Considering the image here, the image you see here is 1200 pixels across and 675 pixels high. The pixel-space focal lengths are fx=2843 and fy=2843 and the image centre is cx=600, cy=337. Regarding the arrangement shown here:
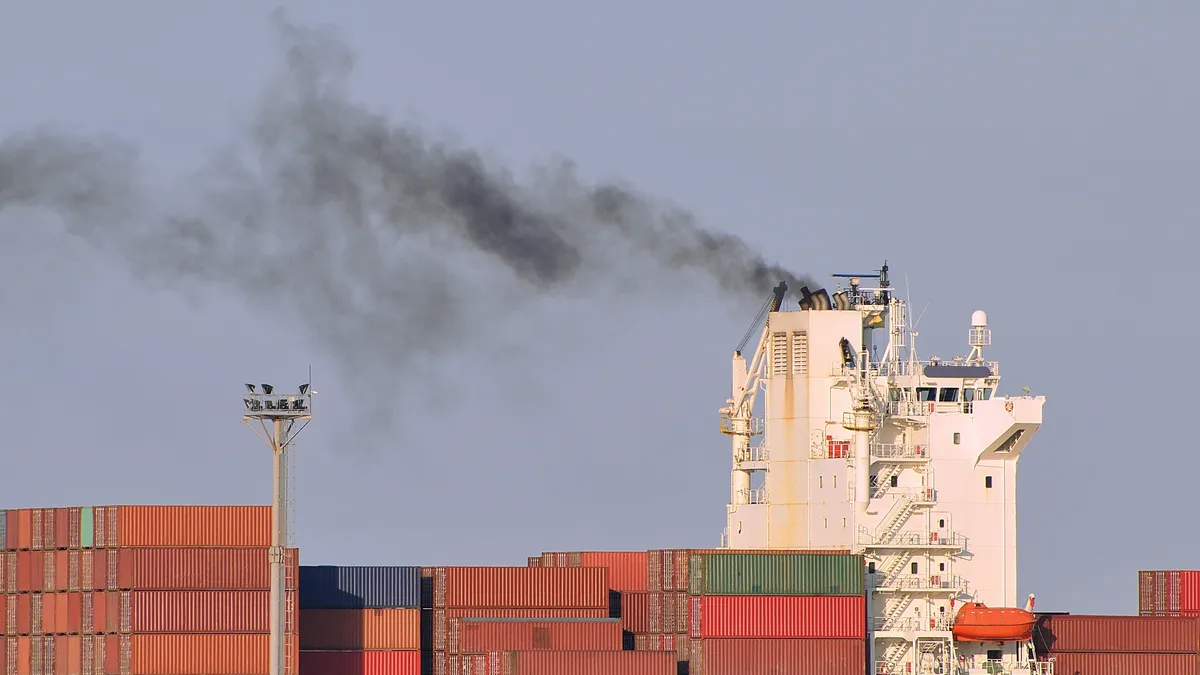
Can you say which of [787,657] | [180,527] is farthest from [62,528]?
[787,657]

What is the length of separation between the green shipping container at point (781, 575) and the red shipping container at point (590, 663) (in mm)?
3178

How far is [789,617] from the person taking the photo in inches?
3568

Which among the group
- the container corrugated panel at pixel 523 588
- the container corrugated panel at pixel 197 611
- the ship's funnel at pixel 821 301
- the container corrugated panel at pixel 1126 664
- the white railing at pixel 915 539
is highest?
the ship's funnel at pixel 821 301

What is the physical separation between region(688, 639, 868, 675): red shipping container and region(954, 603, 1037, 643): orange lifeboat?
386cm

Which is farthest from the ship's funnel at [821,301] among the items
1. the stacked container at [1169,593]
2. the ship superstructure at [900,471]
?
the stacked container at [1169,593]

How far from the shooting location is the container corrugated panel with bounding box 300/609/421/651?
9300cm

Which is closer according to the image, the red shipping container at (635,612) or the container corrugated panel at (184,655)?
the container corrugated panel at (184,655)

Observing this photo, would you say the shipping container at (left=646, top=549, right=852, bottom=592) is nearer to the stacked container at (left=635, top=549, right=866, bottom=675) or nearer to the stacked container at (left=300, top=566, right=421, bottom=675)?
the stacked container at (left=635, top=549, right=866, bottom=675)

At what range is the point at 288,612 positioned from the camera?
Result: 296 feet

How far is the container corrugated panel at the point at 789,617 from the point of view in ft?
297

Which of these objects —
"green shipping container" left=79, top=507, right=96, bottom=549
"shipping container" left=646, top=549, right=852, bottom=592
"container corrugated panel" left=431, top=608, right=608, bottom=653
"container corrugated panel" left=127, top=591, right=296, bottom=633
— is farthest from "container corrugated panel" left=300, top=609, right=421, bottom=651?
"shipping container" left=646, top=549, right=852, bottom=592

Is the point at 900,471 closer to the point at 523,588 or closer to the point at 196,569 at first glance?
the point at 523,588

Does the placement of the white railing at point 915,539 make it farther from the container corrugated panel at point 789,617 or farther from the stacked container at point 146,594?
the stacked container at point 146,594

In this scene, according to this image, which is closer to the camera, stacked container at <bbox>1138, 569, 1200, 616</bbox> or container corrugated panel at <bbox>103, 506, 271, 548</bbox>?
container corrugated panel at <bbox>103, 506, 271, 548</bbox>
